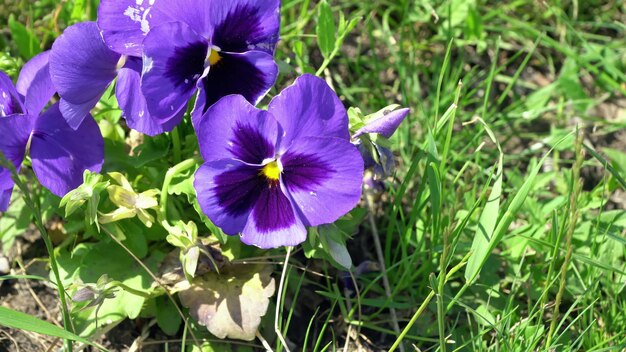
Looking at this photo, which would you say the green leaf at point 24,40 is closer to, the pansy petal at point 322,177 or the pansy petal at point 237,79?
the pansy petal at point 237,79

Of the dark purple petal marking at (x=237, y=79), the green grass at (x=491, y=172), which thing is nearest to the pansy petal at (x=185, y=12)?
the dark purple petal marking at (x=237, y=79)

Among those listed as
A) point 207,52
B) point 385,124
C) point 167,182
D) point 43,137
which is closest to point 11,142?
point 43,137

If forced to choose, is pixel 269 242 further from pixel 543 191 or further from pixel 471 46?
pixel 471 46

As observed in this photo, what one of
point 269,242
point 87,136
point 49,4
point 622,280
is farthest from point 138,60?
point 622,280

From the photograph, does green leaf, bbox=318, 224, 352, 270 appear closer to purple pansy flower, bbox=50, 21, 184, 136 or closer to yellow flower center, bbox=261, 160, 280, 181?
yellow flower center, bbox=261, 160, 280, 181

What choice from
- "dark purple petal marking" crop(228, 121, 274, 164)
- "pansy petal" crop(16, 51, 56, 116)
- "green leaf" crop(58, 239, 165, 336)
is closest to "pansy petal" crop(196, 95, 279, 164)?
"dark purple petal marking" crop(228, 121, 274, 164)
